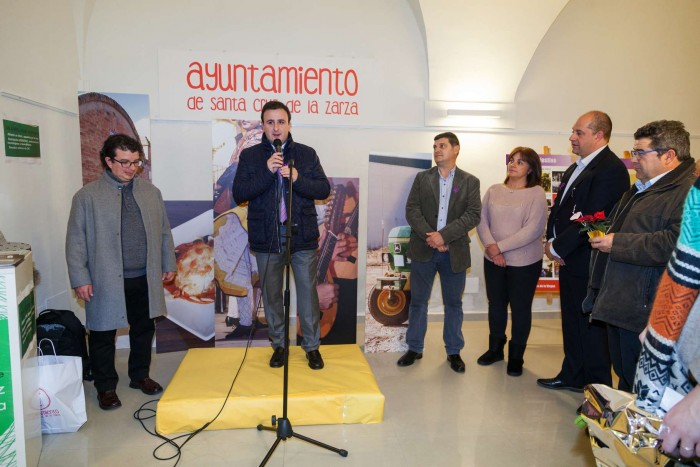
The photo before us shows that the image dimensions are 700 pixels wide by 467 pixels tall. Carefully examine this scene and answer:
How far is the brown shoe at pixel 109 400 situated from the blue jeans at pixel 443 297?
2.19 m

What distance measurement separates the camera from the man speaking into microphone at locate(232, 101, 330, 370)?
3.08 m

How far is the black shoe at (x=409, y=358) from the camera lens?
12.5ft

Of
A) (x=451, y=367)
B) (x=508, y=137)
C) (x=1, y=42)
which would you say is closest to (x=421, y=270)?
(x=451, y=367)

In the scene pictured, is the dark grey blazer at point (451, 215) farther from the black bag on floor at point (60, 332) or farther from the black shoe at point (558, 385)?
the black bag on floor at point (60, 332)

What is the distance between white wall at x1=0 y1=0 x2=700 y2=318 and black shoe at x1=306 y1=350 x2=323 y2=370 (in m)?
1.63

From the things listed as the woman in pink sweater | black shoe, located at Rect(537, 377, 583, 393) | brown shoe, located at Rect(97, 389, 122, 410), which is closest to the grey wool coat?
brown shoe, located at Rect(97, 389, 122, 410)

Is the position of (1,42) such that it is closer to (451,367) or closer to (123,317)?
(123,317)

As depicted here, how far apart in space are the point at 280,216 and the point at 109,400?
1.60m

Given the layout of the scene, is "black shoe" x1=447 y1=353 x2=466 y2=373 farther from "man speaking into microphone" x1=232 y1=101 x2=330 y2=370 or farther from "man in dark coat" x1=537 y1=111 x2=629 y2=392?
"man speaking into microphone" x1=232 y1=101 x2=330 y2=370

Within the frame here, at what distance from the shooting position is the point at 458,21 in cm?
420

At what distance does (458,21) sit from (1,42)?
3445 millimetres

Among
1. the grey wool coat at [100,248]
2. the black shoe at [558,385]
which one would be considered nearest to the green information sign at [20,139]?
the grey wool coat at [100,248]

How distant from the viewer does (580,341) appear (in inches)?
129

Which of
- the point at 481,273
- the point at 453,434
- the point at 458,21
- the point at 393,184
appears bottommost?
the point at 453,434
